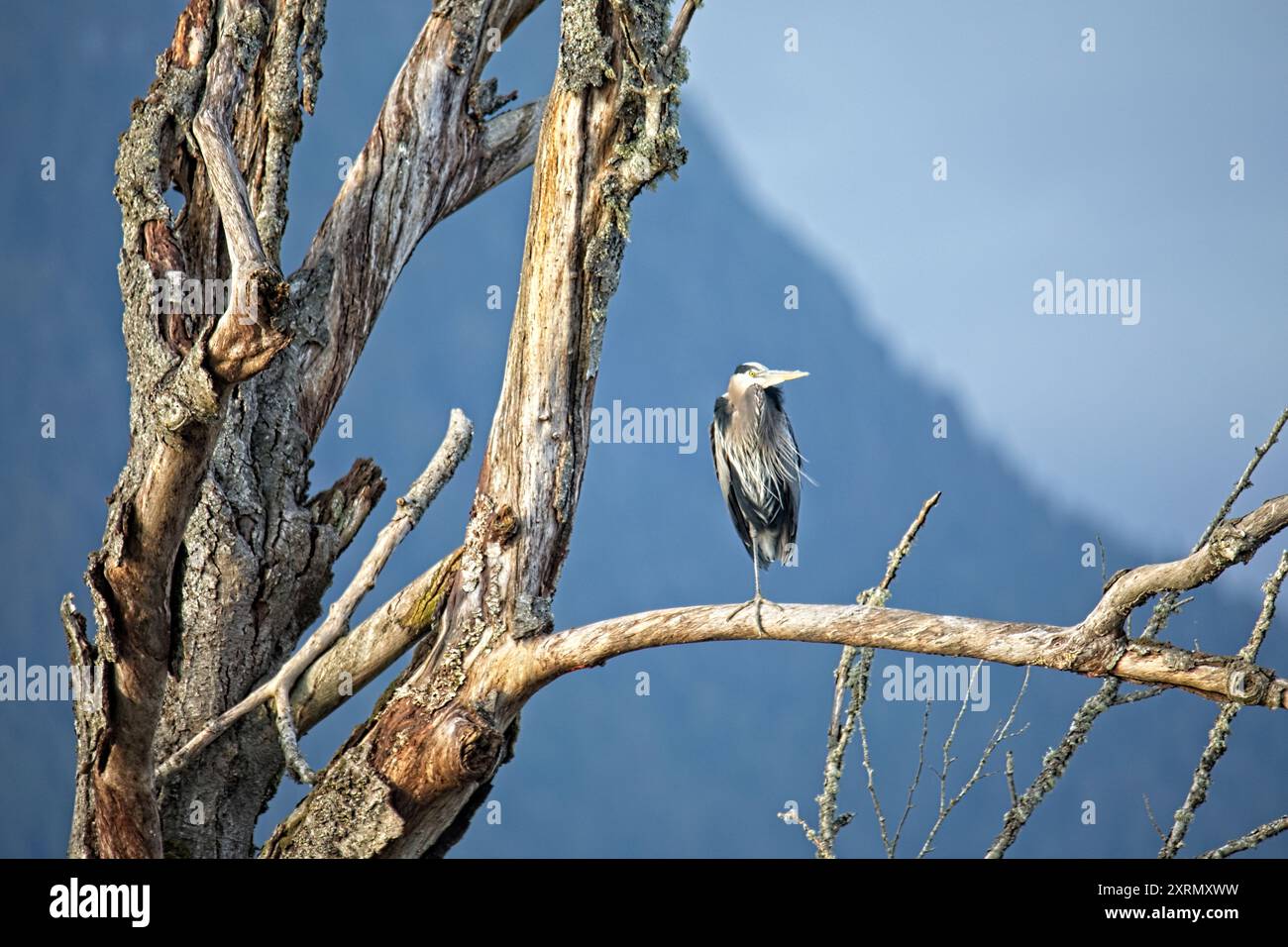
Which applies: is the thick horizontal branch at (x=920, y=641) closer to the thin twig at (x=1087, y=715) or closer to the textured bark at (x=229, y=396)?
the thin twig at (x=1087, y=715)

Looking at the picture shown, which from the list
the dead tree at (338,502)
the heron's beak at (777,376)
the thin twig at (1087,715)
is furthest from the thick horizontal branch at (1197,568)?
the heron's beak at (777,376)

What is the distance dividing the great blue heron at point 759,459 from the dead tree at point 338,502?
0.42 metres

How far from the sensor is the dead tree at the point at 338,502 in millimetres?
1466

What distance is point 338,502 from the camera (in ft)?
6.91

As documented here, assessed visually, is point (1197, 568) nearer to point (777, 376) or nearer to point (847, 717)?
point (847, 717)

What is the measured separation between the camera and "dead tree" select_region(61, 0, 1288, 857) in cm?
147

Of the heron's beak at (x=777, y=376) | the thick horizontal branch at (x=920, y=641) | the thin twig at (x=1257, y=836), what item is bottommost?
the thin twig at (x=1257, y=836)

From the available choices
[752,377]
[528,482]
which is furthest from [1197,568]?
[752,377]

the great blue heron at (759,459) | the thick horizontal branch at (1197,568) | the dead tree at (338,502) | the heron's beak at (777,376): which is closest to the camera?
the thick horizontal branch at (1197,568)

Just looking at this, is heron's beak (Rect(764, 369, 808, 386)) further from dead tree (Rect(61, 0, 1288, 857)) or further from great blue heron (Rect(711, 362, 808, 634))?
dead tree (Rect(61, 0, 1288, 857))

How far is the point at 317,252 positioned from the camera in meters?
2.11
